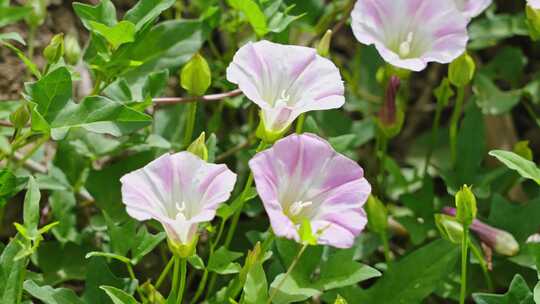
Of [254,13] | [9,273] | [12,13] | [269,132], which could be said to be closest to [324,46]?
[254,13]

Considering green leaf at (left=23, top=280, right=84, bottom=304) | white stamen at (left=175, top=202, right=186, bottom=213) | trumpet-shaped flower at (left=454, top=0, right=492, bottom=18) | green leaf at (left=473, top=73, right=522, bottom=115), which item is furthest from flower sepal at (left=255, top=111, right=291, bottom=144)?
green leaf at (left=473, top=73, right=522, bottom=115)

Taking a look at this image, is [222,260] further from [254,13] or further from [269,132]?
[254,13]

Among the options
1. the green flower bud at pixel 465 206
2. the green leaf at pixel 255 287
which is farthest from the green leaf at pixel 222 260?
the green flower bud at pixel 465 206

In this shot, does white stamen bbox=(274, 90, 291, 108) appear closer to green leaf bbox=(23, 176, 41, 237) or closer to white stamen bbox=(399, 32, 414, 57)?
white stamen bbox=(399, 32, 414, 57)

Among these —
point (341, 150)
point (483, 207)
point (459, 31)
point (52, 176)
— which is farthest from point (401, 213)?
point (52, 176)

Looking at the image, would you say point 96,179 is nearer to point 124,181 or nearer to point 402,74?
point 124,181

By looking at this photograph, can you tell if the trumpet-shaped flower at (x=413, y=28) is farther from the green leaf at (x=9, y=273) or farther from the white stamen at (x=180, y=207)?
the green leaf at (x=9, y=273)
